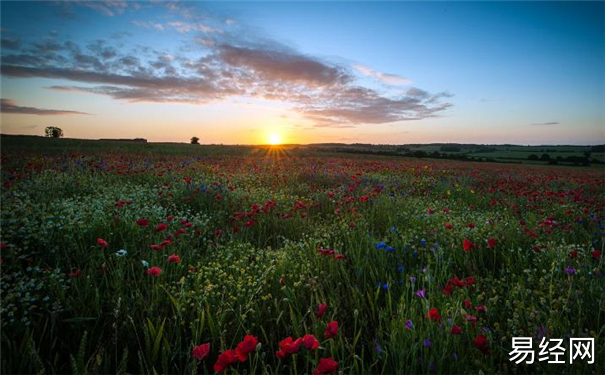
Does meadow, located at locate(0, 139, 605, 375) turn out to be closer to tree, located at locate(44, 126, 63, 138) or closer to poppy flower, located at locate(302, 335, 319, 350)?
poppy flower, located at locate(302, 335, 319, 350)

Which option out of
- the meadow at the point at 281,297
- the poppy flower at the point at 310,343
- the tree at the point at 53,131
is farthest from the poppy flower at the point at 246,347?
the tree at the point at 53,131

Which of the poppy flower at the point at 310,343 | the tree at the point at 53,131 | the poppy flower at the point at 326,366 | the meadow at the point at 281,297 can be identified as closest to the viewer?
the poppy flower at the point at 326,366

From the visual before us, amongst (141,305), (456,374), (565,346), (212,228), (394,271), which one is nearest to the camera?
(456,374)

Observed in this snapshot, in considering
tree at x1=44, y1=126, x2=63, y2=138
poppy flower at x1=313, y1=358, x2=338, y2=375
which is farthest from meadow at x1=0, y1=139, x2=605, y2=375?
tree at x1=44, y1=126, x2=63, y2=138

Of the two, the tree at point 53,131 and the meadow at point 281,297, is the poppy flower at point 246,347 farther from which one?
the tree at point 53,131

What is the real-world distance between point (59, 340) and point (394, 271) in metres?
2.87

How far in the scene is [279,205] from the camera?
5.90 m

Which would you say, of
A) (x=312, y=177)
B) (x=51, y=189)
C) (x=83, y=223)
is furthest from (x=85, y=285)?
(x=312, y=177)

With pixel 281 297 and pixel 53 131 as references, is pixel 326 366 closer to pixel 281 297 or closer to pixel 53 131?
pixel 281 297

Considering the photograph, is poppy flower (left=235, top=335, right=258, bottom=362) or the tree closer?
poppy flower (left=235, top=335, right=258, bottom=362)

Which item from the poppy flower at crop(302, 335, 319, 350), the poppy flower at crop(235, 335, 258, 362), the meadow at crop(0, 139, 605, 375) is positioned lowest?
the meadow at crop(0, 139, 605, 375)

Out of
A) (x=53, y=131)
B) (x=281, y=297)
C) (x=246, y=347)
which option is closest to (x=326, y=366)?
(x=246, y=347)

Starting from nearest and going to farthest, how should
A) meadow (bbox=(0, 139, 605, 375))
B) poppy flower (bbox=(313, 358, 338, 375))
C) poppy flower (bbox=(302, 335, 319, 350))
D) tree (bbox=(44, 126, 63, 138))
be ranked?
poppy flower (bbox=(313, 358, 338, 375))
poppy flower (bbox=(302, 335, 319, 350))
meadow (bbox=(0, 139, 605, 375))
tree (bbox=(44, 126, 63, 138))

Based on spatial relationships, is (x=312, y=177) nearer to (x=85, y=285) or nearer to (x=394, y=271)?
(x=394, y=271)
